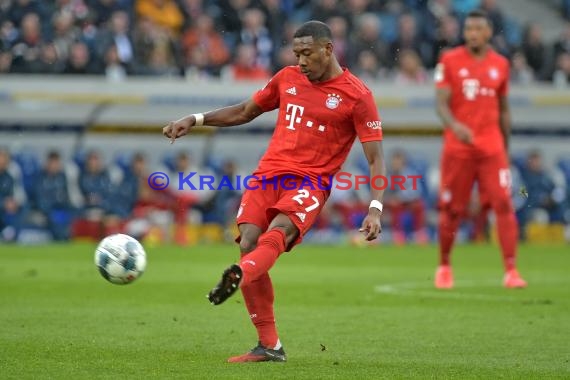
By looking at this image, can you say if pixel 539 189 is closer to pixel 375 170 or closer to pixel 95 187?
pixel 95 187

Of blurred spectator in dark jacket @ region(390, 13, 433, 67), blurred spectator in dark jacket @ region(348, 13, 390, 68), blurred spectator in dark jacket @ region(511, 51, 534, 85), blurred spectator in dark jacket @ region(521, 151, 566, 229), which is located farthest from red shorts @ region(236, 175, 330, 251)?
blurred spectator in dark jacket @ region(511, 51, 534, 85)

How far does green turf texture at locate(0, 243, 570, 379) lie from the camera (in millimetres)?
7414

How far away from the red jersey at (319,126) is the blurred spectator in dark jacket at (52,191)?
1477 cm

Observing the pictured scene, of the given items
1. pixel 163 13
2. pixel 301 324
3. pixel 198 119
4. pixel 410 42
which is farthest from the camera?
pixel 410 42

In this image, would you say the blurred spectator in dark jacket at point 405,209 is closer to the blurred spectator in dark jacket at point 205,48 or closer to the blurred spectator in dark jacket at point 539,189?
the blurred spectator in dark jacket at point 539,189

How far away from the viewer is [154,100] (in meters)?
23.7

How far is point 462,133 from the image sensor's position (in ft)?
40.9

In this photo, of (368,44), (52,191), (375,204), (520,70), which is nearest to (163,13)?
(368,44)

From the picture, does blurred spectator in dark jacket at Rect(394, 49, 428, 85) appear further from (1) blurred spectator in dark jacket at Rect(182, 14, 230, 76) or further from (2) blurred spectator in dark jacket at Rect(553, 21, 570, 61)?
(1) blurred spectator in dark jacket at Rect(182, 14, 230, 76)

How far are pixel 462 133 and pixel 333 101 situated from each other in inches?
182

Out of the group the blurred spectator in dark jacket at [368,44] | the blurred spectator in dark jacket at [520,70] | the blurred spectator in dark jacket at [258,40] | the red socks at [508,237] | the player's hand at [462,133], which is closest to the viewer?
the player's hand at [462,133]

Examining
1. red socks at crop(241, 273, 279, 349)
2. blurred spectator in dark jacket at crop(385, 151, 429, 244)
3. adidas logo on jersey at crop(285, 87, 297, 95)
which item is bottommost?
blurred spectator in dark jacket at crop(385, 151, 429, 244)

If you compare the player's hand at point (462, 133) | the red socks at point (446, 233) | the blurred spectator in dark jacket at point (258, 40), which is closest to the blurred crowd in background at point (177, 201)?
the blurred spectator in dark jacket at point (258, 40)

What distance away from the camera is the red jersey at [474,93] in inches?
518
